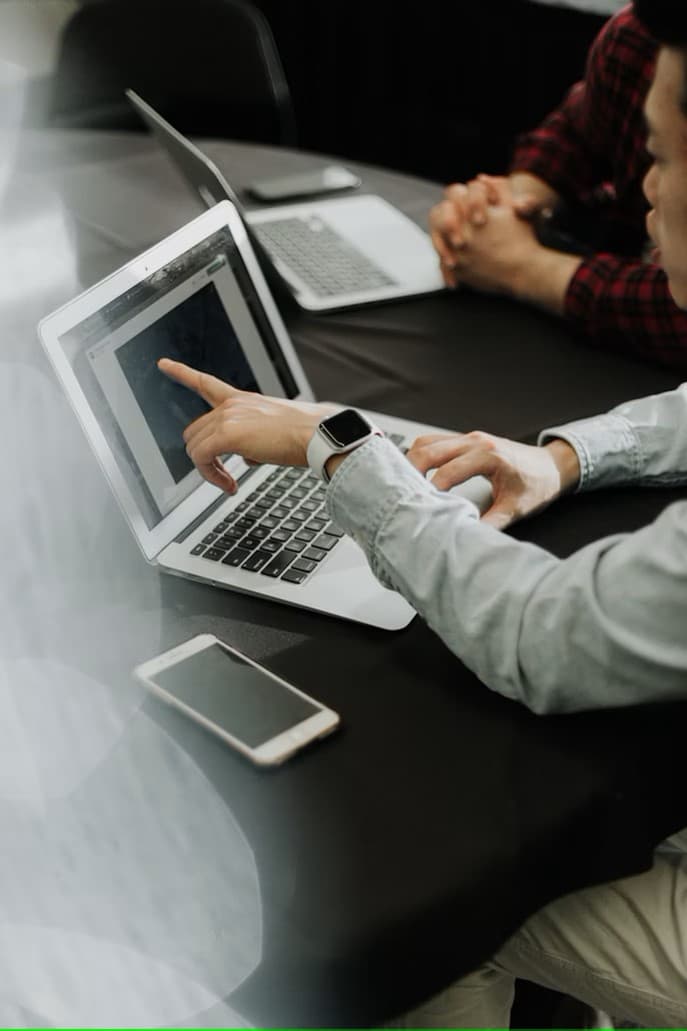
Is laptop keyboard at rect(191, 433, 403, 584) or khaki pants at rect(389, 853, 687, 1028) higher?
laptop keyboard at rect(191, 433, 403, 584)

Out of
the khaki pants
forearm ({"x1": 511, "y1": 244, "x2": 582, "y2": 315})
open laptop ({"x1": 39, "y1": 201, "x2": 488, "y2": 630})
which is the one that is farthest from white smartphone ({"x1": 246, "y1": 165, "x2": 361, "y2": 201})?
the khaki pants

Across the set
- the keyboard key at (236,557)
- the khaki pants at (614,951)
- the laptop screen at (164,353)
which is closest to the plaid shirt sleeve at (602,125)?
the laptop screen at (164,353)

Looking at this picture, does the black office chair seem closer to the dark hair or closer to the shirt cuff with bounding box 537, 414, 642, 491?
the shirt cuff with bounding box 537, 414, 642, 491

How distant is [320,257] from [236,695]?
2.98ft

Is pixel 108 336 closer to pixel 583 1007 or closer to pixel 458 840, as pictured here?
pixel 458 840

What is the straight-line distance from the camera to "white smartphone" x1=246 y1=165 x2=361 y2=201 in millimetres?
1737

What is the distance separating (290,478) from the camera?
104 centimetres

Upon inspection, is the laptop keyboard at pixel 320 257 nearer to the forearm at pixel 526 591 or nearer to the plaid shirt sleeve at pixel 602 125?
the plaid shirt sleeve at pixel 602 125

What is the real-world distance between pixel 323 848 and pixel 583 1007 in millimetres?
642

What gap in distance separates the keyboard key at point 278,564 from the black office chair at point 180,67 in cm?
162

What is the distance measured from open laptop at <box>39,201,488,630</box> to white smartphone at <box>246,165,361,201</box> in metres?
0.67

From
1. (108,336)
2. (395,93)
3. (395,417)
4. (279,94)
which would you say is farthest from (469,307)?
(395,93)

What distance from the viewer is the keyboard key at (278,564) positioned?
917mm

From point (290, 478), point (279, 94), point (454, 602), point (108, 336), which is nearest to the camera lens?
point (454, 602)
